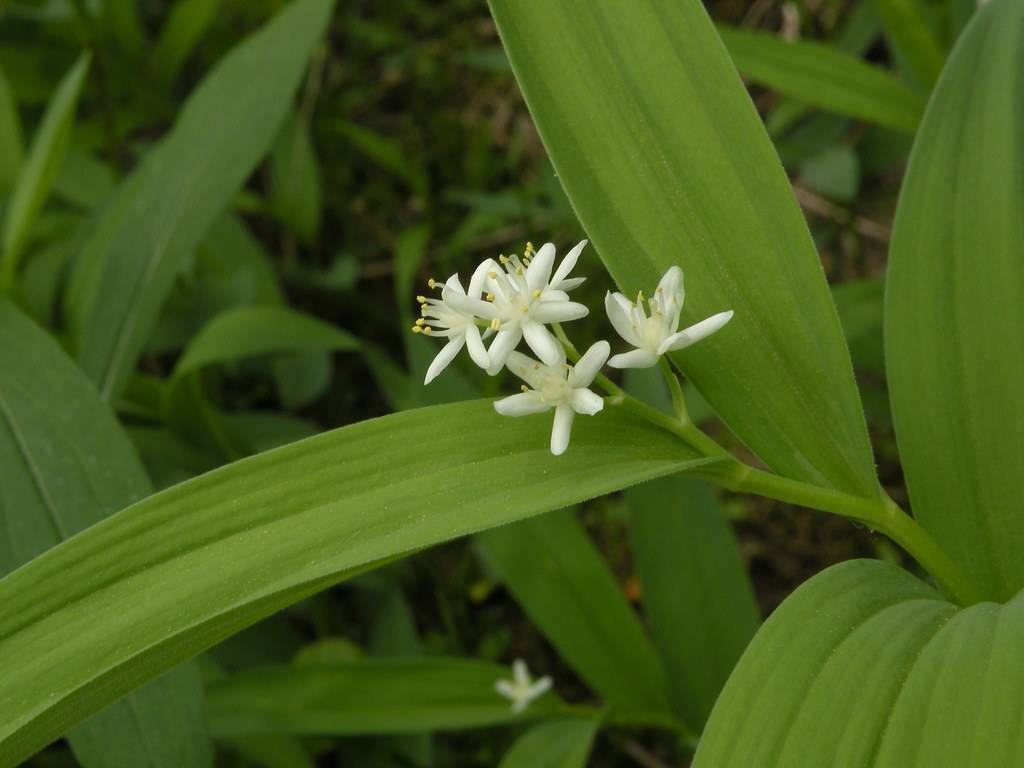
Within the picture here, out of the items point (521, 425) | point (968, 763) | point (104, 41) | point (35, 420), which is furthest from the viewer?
point (104, 41)

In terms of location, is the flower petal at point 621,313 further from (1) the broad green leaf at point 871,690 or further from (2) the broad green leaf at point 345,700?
(2) the broad green leaf at point 345,700

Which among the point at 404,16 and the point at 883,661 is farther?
the point at 404,16

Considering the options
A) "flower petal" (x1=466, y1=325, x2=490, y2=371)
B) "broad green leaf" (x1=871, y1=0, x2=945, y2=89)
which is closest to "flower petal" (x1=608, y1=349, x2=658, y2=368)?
"flower petal" (x1=466, y1=325, x2=490, y2=371)

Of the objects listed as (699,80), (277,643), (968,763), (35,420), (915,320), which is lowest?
(277,643)

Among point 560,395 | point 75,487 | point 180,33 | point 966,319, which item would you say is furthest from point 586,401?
point 180,33

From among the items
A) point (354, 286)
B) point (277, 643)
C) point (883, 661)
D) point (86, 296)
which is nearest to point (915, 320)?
point (883, 661)

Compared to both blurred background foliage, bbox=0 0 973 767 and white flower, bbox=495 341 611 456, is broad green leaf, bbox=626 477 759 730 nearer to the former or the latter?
blurred background foliage, bbox=0 0 973 767

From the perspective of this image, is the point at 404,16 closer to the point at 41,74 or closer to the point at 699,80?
the point at 41,74

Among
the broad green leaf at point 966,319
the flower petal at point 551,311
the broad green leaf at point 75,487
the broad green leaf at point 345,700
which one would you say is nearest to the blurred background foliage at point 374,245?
the broad green leaf at point 345,700
